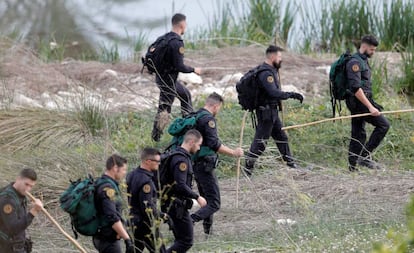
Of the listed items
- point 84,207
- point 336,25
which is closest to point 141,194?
point 84,207

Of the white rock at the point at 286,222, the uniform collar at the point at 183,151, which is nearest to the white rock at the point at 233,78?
the white rock at the point at 286,222

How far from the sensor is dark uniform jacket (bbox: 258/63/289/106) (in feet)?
40.4

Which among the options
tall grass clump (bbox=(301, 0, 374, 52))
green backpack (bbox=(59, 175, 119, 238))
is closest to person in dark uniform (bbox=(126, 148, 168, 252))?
green backpack (bbox=(59, 175, 119, 238))

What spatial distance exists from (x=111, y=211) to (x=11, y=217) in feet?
2.31

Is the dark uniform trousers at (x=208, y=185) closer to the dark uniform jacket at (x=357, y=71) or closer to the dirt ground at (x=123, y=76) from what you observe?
the dark uniform jacket at (x=357, y=71)

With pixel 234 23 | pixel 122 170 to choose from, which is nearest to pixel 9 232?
pixel 122 170

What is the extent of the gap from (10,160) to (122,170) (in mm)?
3223

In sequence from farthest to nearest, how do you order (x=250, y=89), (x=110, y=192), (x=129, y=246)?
(x=250, y=89)
(x=129, y=246)
(x=110, y=192)

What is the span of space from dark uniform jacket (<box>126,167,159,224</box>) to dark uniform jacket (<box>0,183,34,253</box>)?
0.87m

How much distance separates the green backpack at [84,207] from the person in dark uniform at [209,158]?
193 cm

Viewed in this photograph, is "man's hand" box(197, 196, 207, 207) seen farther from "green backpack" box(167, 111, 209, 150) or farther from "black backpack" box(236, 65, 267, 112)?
"black backpack" box(236, 65, 267, 112)

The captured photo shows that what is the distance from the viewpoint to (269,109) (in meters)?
12.6

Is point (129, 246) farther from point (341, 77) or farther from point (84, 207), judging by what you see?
point (341, 77)

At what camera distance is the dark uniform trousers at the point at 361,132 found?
506 inches
